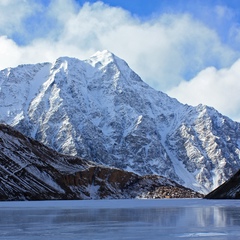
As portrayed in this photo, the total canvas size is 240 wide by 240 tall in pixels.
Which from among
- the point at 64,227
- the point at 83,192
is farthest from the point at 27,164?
the point at 64,227

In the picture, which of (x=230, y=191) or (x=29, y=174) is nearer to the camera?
(x=230, y=191)

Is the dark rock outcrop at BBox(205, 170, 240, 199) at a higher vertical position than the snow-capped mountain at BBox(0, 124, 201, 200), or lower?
lower

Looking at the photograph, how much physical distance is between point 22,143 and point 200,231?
15788 centimetres

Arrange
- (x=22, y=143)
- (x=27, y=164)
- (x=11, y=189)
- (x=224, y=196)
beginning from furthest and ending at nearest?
(x=22, y=143) < (x=27, y=164) < (x=11, y=189) < (x=224, y=196)

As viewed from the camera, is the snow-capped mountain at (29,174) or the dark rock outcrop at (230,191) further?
the snow-capped mountain at (29,174)

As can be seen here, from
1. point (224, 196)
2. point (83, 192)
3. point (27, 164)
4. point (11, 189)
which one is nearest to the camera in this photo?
point (224, 196)

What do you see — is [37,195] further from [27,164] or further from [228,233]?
[228,233]

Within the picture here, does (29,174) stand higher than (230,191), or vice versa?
(29,174)

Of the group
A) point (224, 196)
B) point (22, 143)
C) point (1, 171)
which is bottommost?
point (224, 196)

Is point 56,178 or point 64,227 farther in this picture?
point 56,178

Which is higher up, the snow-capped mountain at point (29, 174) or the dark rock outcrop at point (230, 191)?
the snow-capped mountain at point (29, 174)

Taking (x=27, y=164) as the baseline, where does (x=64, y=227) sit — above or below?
below

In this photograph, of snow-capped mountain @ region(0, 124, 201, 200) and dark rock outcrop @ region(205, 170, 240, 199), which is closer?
dark rock outcrop @ region(205, 170, 240, 199)

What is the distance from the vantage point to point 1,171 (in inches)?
6280
